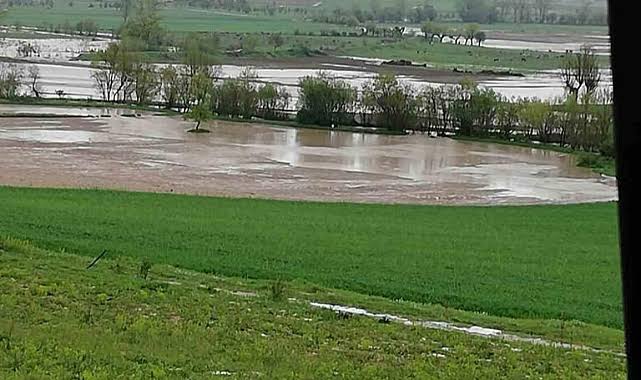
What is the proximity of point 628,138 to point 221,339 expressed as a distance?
6313mm

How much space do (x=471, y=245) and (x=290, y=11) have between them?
120438 millimetres

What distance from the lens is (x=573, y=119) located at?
173 ft

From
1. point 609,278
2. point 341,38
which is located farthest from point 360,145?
point 341,38

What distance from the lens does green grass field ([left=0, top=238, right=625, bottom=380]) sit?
6.15m

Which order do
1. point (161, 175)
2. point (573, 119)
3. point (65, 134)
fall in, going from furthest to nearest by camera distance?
point (573, 119) → point (65, 134) → point (161, 175)

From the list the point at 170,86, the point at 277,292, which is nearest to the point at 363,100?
the point at 170,86

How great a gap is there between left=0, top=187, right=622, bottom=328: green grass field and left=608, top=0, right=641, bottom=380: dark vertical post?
10841 millimetres

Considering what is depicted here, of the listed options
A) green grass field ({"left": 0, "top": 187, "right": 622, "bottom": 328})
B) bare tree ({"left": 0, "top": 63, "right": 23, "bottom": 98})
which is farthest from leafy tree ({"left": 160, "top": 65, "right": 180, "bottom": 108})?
green grass field ({"left": 0, "top": 187, "right": 622, "bottom": 328})

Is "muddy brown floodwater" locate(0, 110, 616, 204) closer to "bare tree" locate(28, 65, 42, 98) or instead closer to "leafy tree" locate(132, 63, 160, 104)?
"leafy tree" locate(132, 63, 160, 104)

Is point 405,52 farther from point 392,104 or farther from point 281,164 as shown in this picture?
point 281,164

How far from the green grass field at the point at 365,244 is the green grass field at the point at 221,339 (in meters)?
2.52

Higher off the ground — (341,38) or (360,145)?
(341,38)

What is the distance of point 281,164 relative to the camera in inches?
1614

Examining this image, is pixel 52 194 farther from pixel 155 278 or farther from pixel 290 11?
pixel 290 11
